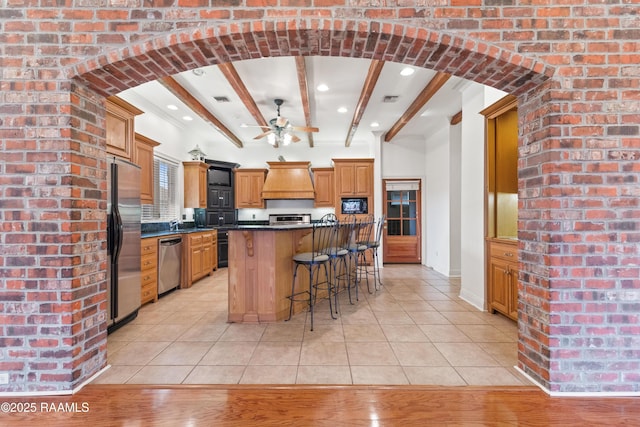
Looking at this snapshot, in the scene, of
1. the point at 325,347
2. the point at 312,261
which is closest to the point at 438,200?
the point at 312,261

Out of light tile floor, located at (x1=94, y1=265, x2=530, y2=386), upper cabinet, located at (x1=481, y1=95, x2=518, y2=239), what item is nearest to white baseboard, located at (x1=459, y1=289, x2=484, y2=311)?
light tile floor, located at (x1=94, y1=265, x2=530, y2=386)

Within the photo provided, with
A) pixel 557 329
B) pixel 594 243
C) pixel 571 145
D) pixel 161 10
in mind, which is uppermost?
pixel 161 10

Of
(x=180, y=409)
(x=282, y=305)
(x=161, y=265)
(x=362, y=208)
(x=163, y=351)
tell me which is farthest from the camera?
(x=362, y=208)

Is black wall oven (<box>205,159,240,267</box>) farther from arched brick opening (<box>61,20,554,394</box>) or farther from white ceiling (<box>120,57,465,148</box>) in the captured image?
arched brick opening (<box>61,20,554,394</box>)

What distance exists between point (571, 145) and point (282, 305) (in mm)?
2919

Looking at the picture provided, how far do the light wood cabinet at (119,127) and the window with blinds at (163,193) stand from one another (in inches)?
64.9

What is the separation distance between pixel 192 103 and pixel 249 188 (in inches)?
112

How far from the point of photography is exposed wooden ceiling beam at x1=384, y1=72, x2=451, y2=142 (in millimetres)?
3578

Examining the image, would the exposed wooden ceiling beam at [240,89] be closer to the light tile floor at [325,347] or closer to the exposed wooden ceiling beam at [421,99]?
the exposed wooden ceiling beam at [421,99]

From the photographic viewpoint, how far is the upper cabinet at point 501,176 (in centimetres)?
333

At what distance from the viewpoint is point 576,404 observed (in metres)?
1.81

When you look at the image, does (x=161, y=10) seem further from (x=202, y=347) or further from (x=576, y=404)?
(x=576, y=404)

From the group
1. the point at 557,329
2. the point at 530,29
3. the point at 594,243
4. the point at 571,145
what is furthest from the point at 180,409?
the point at 530,29

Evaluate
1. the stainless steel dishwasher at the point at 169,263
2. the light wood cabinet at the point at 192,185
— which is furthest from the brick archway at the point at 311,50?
the light wood cabinet at the point at 192,185
